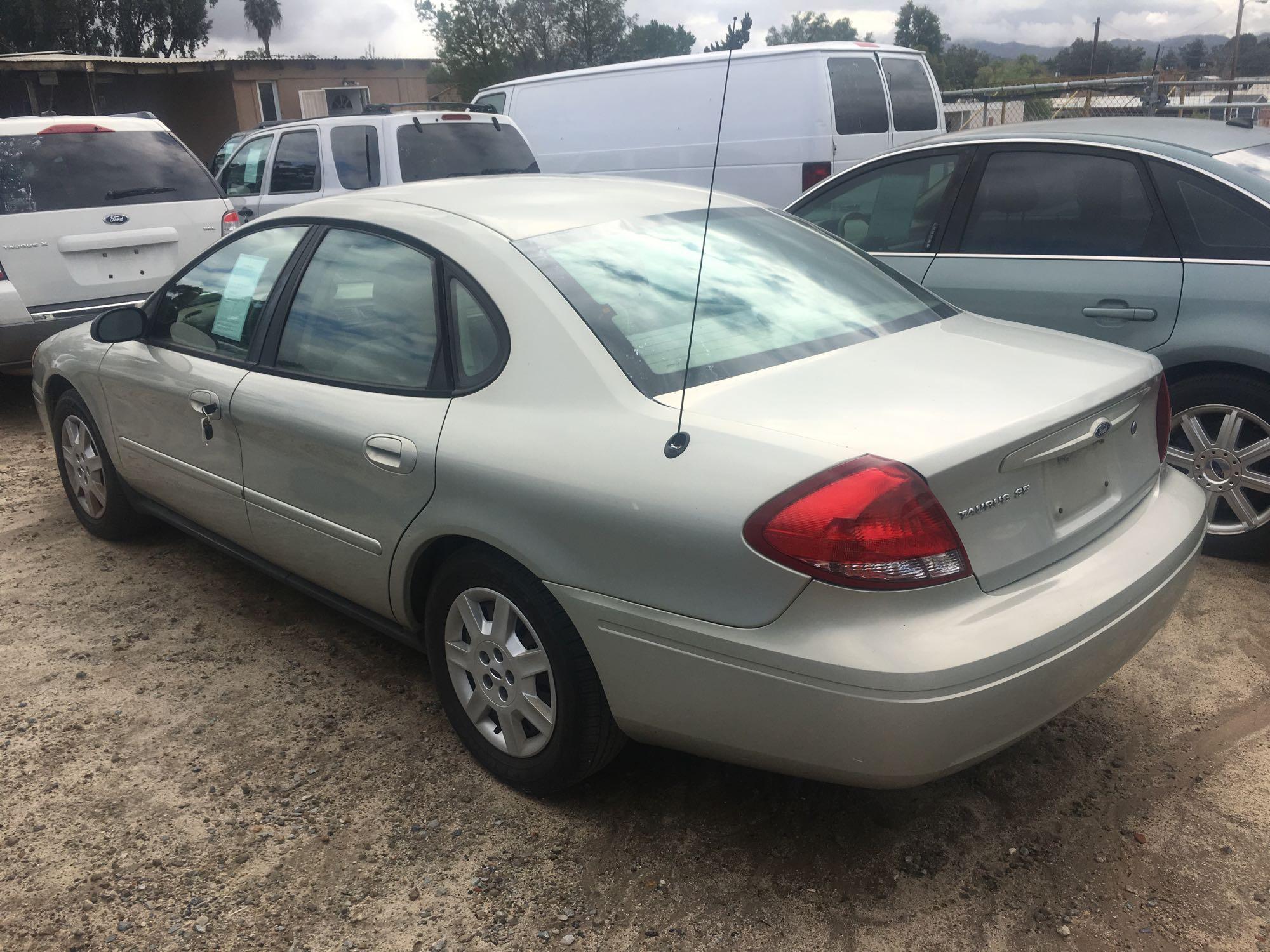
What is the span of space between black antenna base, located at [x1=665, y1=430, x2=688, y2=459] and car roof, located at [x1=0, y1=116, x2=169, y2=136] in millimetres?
6035

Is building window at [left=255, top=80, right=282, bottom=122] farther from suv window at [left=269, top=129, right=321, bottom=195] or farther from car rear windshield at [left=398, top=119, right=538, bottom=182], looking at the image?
car rear windshield at [left=398, top=119, right=538, bottom=182]

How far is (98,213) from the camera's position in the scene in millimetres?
6484

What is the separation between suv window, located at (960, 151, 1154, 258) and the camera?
4148mm

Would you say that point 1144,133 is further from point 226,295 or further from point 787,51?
point 787,51

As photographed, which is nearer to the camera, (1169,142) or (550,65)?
(1169,142)

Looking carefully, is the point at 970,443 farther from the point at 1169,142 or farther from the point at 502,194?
the point at 1169,142

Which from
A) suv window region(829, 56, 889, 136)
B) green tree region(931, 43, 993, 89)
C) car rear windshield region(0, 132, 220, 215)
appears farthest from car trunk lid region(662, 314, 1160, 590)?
green tree region(931, 43, 993, 89)

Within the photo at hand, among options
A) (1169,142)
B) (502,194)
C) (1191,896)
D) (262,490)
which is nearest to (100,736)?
(262,490)

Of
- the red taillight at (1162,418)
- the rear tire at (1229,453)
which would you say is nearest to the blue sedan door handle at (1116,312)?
the rear tire at (1229,453)

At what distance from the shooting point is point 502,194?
3180mm

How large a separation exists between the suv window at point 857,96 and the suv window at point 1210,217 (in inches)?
224

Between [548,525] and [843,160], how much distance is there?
8.01 metres

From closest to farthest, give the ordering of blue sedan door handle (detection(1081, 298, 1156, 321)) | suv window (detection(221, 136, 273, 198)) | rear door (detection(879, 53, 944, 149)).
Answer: blue sedan door handle (detection(1081, 298, 1156, 321)) < rear door (detection(879, 53, 944, 149)) < suv window (detection(221, 136, 273, 198))

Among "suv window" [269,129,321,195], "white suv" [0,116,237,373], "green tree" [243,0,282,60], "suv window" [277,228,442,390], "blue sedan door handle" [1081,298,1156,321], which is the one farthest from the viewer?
"green tree" [243,0,282,60]
